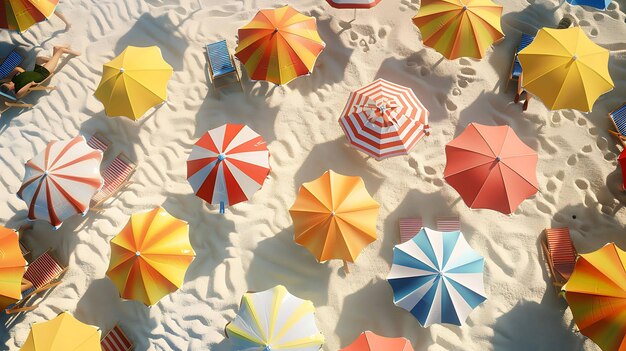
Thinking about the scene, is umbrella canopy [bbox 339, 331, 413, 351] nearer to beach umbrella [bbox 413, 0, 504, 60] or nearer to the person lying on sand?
beach umbrella [bbox 413, 0, 504, 60]

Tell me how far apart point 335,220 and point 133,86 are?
443 cm

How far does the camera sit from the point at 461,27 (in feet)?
29.0

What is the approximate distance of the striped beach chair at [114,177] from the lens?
891 cm

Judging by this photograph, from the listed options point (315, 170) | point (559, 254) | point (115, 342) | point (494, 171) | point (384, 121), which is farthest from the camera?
point (315, 170)

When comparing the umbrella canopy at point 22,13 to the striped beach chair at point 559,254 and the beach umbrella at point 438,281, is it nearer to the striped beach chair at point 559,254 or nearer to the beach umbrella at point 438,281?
the beach umbrella at point 438,281

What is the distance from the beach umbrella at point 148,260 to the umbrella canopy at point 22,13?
4922mm

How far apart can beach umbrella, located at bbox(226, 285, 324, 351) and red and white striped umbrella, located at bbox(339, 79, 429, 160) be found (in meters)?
2.84

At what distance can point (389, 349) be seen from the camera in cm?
714

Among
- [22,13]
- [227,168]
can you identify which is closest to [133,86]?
[227,168]

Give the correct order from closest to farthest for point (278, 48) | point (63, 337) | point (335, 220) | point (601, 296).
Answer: point (601, 296) → point (63, 337) → point (335, 220) → point (278, 48)

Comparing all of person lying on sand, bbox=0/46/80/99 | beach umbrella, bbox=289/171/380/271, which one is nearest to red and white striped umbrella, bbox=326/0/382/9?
beach umbrella, bbox=289/171/380/271

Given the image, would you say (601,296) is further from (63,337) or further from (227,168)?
(63,337)

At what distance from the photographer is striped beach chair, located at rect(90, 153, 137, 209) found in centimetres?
891

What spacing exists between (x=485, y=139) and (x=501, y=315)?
2.93 meters
